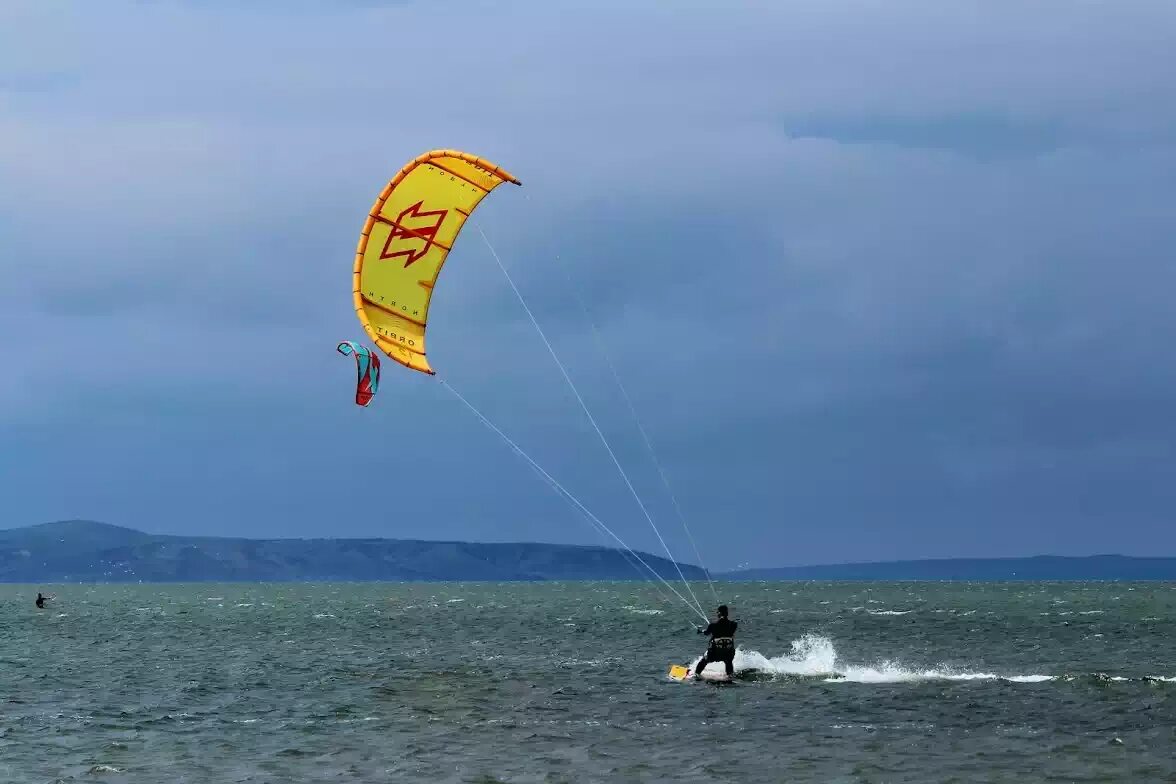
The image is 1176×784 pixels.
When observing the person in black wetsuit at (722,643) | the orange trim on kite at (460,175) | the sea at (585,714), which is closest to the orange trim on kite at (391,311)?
the orange trim on kite at (460,175)

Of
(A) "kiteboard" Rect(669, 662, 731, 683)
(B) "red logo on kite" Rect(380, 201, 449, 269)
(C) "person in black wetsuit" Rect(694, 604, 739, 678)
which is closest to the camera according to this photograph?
(B) "red logo on kite" Rect(380, 201, 449, 269)

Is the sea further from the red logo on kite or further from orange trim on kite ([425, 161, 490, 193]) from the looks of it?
orange trim on kite ([425, 161, 490, 193])

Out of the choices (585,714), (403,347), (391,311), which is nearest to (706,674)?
(585,714)

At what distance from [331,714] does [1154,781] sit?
16.6 metres

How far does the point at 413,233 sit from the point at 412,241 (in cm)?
17

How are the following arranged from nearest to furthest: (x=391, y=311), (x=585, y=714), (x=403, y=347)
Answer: (x=403, y=347)
(x=391, y=311)
(x=585, y=714)

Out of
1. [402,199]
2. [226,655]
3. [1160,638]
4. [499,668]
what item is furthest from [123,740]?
[1160,638]

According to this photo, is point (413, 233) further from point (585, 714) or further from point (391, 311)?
point (585, 714)

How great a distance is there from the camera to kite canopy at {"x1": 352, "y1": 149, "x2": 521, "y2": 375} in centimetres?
2850

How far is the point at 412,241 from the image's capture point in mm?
29219

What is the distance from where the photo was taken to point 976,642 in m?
57.2

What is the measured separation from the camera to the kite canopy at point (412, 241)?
28500 millimetres

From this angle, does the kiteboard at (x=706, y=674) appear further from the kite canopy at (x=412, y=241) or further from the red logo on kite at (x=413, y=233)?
the red logo on kite at (x=413, y=233)

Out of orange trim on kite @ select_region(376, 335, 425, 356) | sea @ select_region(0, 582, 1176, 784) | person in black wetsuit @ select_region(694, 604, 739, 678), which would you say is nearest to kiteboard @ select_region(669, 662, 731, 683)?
person in black wetsuit @ select_region(694, 604, 739, 678)
